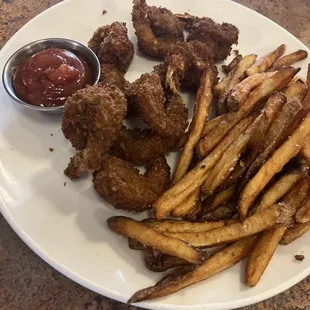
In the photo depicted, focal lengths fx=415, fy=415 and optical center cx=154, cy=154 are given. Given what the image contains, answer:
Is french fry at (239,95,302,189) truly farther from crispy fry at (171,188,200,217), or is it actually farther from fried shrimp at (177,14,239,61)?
fried shrimp at (177,14,239,61)

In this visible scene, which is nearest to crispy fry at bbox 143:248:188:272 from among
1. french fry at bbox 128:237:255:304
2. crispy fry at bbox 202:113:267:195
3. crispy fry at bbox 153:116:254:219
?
french fry at bbox 128:237:255:304

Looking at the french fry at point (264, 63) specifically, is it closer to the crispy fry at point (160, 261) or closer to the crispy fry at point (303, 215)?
the crispy fry at point (303, 215)

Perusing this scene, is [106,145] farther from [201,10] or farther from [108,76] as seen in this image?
[201,10]

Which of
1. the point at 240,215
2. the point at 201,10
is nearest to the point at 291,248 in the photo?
the point at 240,215

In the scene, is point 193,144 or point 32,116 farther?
point 32,116

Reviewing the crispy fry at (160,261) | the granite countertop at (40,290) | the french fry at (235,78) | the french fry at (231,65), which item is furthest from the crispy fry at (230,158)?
the french fry at (231,65)

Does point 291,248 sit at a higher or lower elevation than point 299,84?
lower
